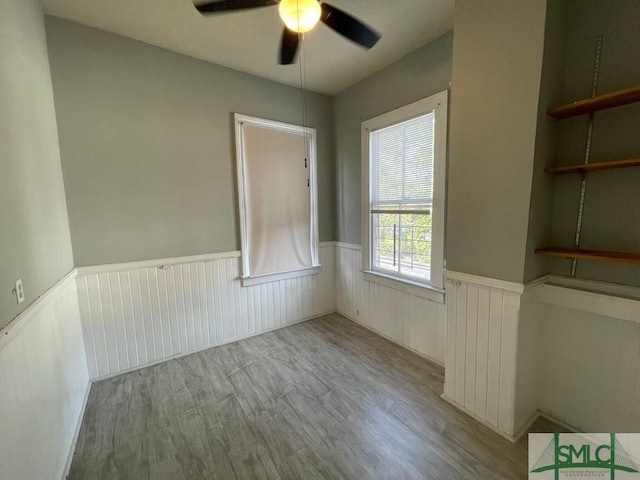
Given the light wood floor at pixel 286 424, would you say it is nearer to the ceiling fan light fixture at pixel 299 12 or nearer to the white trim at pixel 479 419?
the white trim at pixel 479 419

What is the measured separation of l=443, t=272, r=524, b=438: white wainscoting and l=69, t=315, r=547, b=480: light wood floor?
0.44ft

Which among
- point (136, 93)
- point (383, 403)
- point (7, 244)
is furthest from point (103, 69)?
point (383, 403)

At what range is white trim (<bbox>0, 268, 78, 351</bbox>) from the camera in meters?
1.07

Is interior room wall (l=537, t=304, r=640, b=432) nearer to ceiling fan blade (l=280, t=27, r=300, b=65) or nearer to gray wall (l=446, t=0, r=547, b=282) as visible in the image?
gray wall (l=446, t=0, r=547, b=282)

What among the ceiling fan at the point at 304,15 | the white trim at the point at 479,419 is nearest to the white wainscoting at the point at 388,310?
the white trim at the point at 479,419

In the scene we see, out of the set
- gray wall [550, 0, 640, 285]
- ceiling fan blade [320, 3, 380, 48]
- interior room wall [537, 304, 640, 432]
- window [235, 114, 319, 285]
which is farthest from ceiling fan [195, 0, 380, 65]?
interior room wall [537, 304, 640, 432]

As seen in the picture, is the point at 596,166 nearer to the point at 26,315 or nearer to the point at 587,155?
the point at 587,155

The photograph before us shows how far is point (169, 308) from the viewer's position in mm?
2656

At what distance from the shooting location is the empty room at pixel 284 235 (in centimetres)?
148

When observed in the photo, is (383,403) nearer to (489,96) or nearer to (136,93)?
(489,96)

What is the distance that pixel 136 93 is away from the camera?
2.38 m

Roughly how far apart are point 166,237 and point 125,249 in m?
0.34

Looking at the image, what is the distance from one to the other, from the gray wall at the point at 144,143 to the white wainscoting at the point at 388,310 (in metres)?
1.46

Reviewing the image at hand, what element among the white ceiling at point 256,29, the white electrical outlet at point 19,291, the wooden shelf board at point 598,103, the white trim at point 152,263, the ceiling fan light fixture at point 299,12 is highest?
the white ceiling at point 256,29
